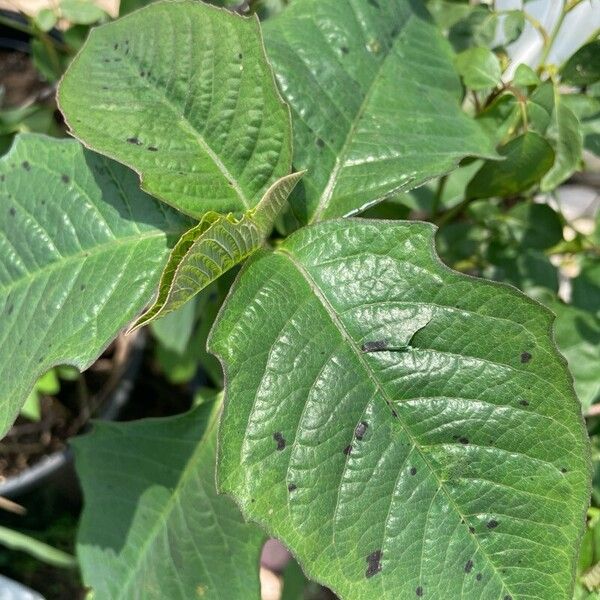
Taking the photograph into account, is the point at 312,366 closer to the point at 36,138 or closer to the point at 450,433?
the point at 450,433

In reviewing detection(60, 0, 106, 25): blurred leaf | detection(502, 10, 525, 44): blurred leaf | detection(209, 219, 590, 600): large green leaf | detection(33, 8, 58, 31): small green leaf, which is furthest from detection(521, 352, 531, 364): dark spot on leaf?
Answer: detection(33, 8, 58, 31): small green leaf

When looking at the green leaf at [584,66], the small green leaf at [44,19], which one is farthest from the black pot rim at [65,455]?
the green leaf at [584,66]

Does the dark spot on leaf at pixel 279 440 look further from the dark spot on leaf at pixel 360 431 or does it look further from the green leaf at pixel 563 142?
the green leaf at pixel 563 142

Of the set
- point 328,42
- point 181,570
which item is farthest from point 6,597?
point 328,42

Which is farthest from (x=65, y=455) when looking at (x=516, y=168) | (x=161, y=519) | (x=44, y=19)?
(x=516, y=168)

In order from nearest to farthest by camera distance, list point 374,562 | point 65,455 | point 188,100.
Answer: point 374,562 → point 188,100 → point 65,455

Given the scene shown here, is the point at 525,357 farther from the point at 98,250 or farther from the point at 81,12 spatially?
the point at 81,12
